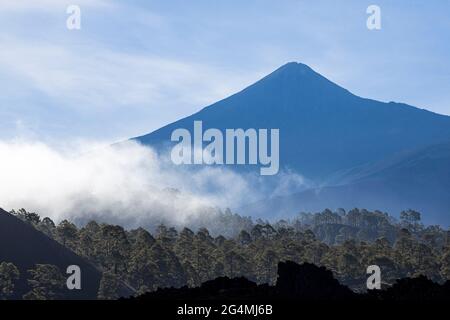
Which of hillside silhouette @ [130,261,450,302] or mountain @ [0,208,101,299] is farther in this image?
mountain @ [0,208,101,299]

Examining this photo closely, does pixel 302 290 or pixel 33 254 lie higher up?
pixel 33 254

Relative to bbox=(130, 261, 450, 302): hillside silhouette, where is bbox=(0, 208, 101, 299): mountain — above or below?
above

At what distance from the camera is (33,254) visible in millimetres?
136500

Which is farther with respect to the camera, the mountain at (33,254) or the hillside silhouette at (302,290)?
the mountain at (33,254)

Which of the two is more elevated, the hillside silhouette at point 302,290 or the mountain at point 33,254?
the mountain at point 33,254

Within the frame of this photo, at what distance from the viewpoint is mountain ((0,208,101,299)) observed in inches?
5084

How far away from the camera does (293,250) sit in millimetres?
164375

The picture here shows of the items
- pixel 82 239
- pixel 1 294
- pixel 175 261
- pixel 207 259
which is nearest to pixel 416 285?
pixel 1 294

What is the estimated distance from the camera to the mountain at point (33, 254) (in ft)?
424

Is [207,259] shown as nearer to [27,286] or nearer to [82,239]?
[82,239]

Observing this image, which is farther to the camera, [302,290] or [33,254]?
[33,254]
